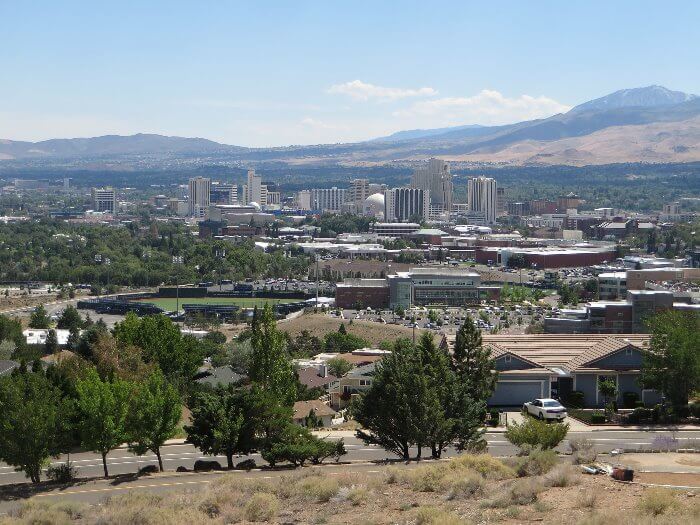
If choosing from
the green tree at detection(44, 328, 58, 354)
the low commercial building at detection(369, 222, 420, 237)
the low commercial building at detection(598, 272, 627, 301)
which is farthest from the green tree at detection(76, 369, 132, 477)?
the low commercial building at detection(369, 222, 420, 237)

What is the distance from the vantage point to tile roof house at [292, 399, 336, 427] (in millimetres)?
23375

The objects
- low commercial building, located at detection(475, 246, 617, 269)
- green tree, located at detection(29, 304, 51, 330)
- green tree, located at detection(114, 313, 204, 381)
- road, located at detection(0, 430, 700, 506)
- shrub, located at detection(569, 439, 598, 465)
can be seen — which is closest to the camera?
shrub, located at detection(569, 439, 598, 465)

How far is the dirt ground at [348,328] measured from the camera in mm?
44781

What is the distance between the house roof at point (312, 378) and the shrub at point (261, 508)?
16.3m

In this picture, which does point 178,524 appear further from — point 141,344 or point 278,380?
point 141,344

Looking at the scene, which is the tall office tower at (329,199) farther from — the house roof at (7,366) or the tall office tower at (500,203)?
the house roof at (7,366)

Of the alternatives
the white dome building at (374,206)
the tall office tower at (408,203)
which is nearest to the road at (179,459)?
the tall office tower at (408,203)

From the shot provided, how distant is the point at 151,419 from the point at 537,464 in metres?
6.51

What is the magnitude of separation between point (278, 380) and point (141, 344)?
7470 mm

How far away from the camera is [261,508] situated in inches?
487

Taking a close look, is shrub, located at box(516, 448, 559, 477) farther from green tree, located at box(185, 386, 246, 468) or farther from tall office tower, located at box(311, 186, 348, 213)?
tall office tower, located at box(311, 186, 348, 213)

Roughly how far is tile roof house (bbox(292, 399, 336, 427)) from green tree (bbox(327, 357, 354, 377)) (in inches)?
278

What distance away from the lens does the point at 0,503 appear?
14.7m

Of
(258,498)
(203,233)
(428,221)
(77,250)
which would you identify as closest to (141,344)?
(258,498)
